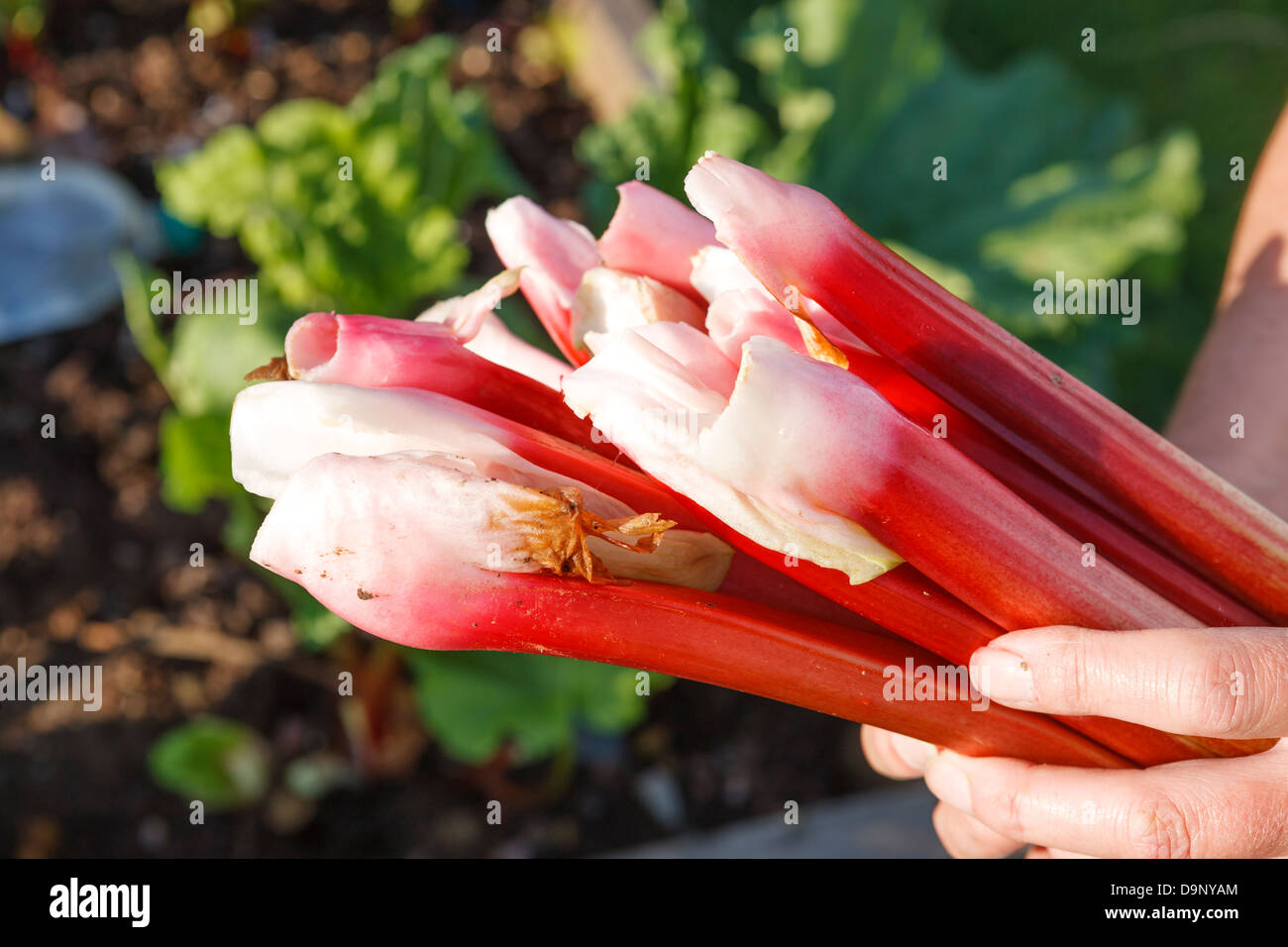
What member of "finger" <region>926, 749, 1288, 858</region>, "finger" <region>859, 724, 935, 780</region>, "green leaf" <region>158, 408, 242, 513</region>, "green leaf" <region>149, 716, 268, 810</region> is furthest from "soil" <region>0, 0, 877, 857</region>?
"finger" <region>926, 749, 1288, 858</region>

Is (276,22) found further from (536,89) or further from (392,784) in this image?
(392,784)

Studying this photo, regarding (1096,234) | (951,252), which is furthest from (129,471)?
(1096,234)

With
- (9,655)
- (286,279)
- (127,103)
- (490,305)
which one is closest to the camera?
(490,305)

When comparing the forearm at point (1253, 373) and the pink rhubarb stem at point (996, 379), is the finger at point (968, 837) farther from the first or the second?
the forearm at point (1253, 373)

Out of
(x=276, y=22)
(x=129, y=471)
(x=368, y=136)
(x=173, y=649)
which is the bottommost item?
(x=173, y=649)

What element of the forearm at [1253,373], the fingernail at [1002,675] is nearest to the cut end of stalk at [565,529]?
the fingernail at [1002,675]

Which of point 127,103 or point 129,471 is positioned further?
point 127,103

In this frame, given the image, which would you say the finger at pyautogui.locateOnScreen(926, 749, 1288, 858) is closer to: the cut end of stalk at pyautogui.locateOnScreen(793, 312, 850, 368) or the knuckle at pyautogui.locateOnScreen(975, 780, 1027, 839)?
the knuckle at pyautogui.locateOnScreen(975, 780, 1027, 839)
